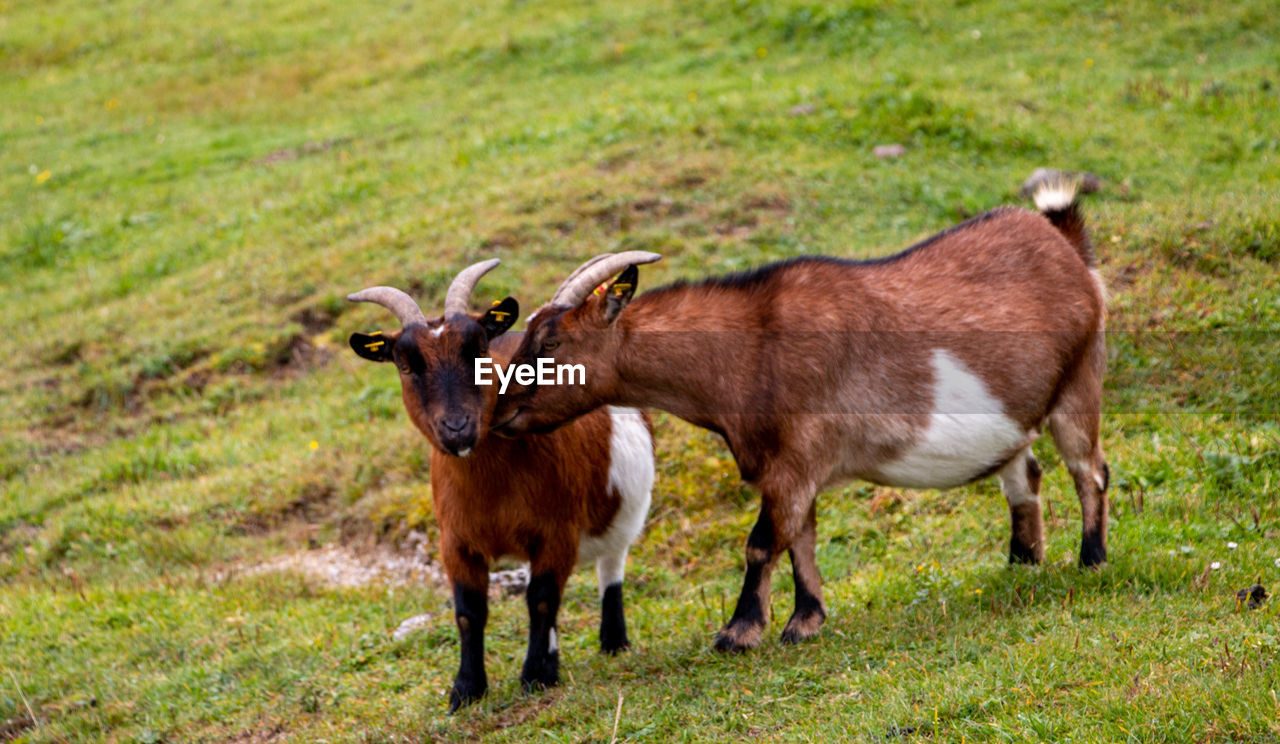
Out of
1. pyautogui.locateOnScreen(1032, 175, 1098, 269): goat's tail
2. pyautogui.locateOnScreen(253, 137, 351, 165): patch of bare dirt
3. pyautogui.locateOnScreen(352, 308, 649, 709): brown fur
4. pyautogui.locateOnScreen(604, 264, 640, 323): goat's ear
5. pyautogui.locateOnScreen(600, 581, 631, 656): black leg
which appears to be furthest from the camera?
pyautogui.locateOnScreen(253, 137, 351, 165): patch of bare dirt

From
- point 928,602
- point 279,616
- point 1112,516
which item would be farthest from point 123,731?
point 1112,516

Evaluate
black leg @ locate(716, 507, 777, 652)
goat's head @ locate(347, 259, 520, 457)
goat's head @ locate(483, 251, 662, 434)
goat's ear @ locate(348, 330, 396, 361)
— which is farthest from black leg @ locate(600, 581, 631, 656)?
goat's ear @ locate(348, 330, 396, 361)

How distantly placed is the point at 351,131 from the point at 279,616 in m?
11.0

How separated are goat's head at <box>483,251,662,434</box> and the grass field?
133cm

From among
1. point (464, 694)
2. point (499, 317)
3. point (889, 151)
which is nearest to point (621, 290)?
point (499, 317)

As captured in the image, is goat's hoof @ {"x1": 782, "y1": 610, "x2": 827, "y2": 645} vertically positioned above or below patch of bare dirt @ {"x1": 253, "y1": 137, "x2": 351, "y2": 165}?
below

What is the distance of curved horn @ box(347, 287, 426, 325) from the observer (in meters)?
5.82

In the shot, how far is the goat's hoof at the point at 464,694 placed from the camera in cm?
601

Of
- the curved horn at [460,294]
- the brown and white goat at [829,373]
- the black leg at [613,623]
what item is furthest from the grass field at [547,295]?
the curved horn at [460,294]

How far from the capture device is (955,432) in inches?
226

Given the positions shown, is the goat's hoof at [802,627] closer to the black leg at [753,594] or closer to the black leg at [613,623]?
the black leg at [753,594]

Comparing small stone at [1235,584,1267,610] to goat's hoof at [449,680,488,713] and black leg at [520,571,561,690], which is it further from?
goat's hoof at [449,680,488,713]

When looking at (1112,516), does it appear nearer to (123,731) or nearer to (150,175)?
(123,731)

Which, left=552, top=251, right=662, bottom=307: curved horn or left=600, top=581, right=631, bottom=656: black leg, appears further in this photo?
left=600, top=581, right=631, bottom=656: black leg
